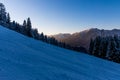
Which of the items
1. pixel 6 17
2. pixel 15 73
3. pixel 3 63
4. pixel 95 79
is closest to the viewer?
pixel 15 73

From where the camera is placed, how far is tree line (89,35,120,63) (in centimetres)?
7362

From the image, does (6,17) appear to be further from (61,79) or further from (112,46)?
(61,79)

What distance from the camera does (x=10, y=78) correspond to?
11.8 meters

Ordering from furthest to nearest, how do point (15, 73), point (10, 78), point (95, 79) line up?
1. point (95, 79)
2. point (15, 73)
3. point (10, 78)

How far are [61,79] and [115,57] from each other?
61.7 metres

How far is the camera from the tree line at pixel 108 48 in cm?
7362

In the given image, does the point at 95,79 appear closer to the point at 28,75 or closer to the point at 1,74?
the point at 28,75

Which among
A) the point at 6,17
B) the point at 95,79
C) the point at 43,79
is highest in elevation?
the point at 6,17

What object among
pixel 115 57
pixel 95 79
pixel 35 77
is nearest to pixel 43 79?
pixel 35 77

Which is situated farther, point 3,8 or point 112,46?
point 3,8

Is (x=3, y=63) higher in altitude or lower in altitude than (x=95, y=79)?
higher

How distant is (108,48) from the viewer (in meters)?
76.4

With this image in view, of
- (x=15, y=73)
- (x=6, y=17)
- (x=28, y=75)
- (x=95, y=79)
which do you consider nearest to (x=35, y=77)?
(x=28, y=75)

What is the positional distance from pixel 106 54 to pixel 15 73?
2666 inches
